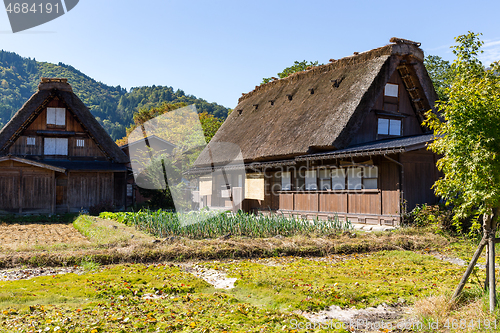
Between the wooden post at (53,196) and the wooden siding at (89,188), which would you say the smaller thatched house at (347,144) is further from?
the wooden post at (53,196)

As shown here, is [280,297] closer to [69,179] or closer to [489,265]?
[489,265]

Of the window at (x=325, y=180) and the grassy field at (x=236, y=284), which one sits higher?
the window at (x=325, y=180)

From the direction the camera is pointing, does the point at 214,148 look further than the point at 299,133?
Yes

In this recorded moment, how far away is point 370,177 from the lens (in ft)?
47.7

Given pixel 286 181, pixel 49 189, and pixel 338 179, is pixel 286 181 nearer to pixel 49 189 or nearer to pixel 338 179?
pixel 338 179

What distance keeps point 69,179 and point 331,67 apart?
1816 cm

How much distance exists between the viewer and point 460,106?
16.0 ft

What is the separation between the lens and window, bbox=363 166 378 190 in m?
14.4

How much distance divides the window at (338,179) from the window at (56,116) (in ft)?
65.4

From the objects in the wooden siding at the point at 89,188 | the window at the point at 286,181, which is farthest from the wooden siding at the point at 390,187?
the wooden siding at the point at 89,188

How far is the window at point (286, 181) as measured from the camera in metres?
18.7

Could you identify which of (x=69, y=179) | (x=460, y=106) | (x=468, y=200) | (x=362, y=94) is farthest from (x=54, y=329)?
(x=69, y=179)

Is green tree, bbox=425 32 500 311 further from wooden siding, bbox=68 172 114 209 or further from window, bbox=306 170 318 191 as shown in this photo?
wooden siding, bbox=68 172 114 209

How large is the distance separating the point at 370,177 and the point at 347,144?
196 cm
